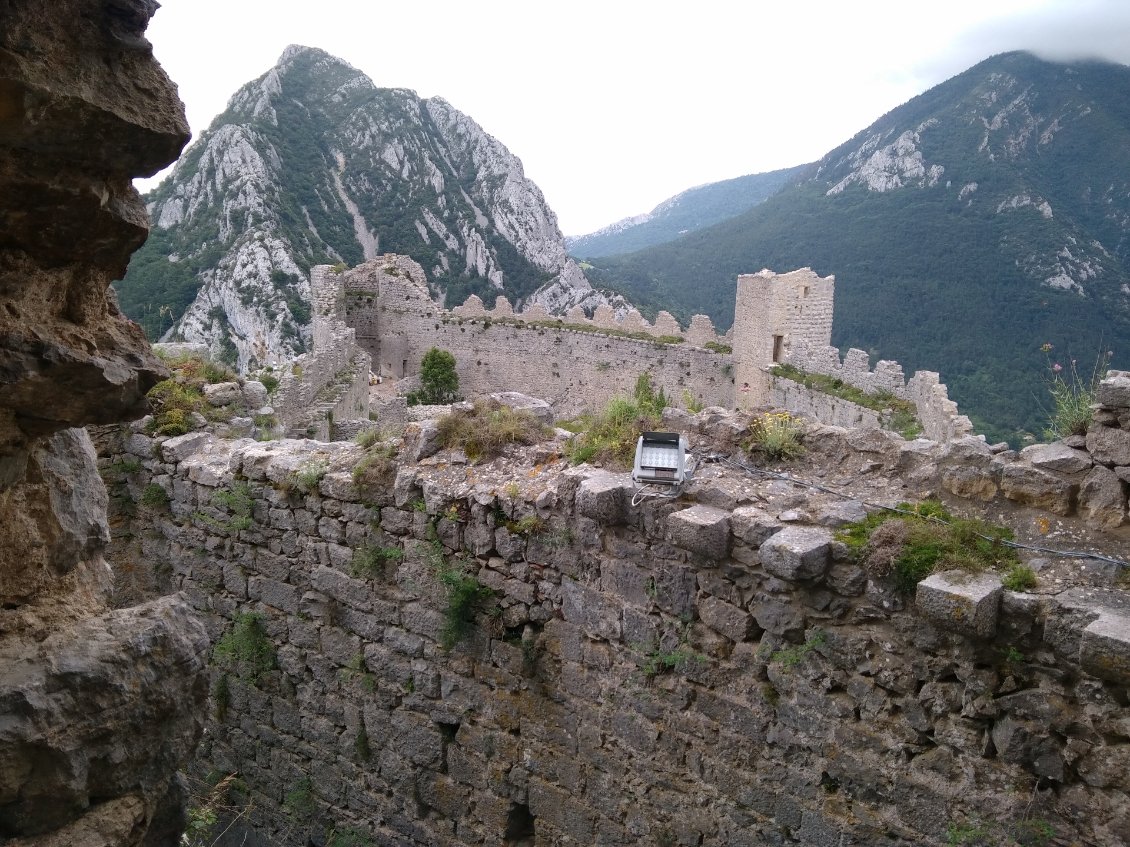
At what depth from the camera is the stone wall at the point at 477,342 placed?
27297mm

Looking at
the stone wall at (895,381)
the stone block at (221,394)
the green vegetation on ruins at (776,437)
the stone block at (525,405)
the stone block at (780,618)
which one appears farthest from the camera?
the stone wall at (895,381)

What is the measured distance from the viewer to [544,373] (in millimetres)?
27891

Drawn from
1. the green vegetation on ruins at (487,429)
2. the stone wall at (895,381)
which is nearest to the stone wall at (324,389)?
the green vegetation on ruins at (487,429)

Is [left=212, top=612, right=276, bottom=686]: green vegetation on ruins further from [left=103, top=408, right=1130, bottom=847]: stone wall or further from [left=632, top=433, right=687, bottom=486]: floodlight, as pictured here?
[left=632, top=433, right=687, bottom=486]: floodlight

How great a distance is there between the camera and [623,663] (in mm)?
4309

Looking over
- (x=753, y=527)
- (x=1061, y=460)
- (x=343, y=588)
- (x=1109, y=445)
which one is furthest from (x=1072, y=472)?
(x=343, y=588)

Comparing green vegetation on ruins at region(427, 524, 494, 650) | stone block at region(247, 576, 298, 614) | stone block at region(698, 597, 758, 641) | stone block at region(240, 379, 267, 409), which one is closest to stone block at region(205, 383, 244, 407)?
stone block at region(240, 379, 267, 409)

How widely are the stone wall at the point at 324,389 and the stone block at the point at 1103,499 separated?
11.3 m

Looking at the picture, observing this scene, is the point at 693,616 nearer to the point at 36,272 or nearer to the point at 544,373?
the point at 36,272

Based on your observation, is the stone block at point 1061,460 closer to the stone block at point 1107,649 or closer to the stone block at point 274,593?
the stone block at point 1107,649

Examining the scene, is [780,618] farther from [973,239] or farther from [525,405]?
[973,239]

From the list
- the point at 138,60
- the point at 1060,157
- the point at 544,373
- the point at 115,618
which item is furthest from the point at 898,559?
the point at 1060,157

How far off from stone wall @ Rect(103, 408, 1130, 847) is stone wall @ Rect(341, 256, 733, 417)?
846 inches

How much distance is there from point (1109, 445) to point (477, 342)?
84.1 feet
